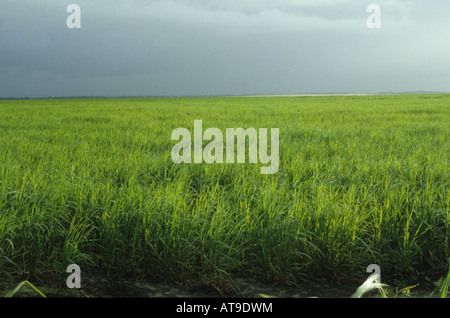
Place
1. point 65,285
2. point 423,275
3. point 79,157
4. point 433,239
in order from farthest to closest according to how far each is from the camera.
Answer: point 79,157 < point 433,239 < point 423,275 < point 65,285

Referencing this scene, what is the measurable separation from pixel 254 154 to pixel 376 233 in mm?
3370

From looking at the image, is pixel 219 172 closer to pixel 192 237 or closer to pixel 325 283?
pixel 192 237

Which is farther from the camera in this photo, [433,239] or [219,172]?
[219,172]

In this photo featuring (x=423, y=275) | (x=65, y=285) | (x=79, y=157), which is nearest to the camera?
(x=65, y=285)

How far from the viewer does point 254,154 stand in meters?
6.75

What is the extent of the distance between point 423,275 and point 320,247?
0.85m

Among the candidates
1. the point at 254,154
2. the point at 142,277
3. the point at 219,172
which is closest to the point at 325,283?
the point at 142,277

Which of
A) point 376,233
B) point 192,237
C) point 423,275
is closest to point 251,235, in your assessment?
point 192,237

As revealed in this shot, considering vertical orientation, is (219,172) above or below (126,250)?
above

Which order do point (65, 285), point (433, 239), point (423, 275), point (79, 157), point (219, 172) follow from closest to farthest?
point (65, 285) < point (423, 275) < point (433, 239) < point (219, 172) < point (79, 157)

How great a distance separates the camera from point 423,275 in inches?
126

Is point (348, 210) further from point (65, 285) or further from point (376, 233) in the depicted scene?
point (65, 285)

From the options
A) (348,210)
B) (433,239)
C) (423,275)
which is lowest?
(423,275)

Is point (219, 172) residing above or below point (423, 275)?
above
